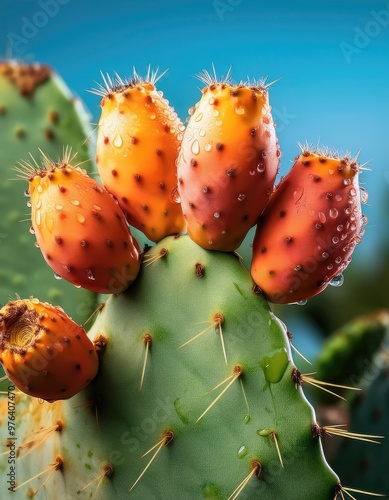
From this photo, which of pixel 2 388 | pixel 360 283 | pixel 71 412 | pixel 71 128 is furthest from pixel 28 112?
pixel 360 283

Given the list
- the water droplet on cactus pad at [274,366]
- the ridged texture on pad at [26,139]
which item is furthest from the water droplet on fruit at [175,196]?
the ridged texture on pad at [26,139]

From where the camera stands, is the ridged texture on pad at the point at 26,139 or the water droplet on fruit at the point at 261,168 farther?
the ridged texture on pad at the point at 26,139

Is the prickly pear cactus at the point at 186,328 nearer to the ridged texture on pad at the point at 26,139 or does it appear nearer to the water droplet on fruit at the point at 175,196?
the water droplet on fruit at the point at 175,196

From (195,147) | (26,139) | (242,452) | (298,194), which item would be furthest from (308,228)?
(26,139)

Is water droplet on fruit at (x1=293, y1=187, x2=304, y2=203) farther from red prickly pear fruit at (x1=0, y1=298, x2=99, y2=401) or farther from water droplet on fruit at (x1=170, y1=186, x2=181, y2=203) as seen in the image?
red prickly pear fruit at (x1=0, y1=298, x2=99, y2=401)

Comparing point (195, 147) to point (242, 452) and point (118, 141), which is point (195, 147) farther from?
point (242, 452)
